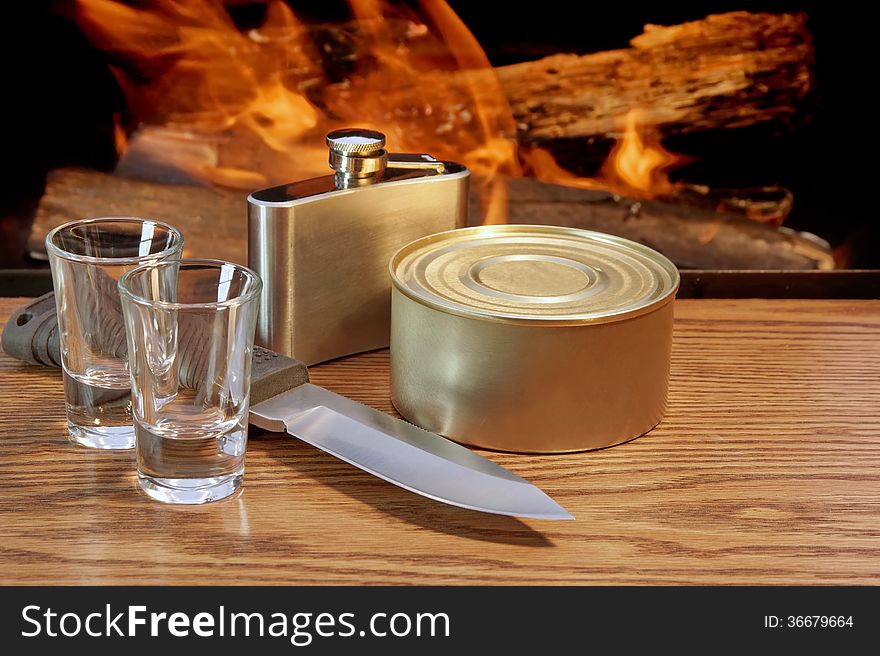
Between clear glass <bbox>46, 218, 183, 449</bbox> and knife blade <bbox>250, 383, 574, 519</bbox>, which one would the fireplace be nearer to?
clear glass <bbox>46, 218, 183, 449</bbox>

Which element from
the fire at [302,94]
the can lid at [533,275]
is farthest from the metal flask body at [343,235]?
the fire at [302,94]

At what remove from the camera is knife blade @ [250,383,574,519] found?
74 centimetres

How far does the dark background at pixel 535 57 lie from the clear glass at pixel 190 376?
0.53 meters

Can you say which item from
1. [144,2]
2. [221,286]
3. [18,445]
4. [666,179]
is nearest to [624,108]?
[666,179]

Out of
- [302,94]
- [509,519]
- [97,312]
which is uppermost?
[302,94]

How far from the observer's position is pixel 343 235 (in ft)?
3.14

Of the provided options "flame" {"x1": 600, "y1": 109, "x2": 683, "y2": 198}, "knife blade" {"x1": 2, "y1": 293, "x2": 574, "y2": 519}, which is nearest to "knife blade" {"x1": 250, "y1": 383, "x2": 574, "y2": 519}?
"knife blade" {"x1": 2, "y1": 293, "x2": 574, "y2": 519}

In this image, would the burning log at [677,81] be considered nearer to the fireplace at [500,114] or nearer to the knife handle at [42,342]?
the fireplace at [500,114]

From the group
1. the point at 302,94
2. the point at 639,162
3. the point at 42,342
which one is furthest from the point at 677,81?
the point at 42,342

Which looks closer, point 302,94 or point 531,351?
point 531,351

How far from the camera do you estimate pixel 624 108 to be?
1.30m

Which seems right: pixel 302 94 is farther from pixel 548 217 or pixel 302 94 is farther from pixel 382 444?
pixel 382 444

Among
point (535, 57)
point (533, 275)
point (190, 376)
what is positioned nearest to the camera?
point (190, 376)

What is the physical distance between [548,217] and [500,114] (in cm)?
14
